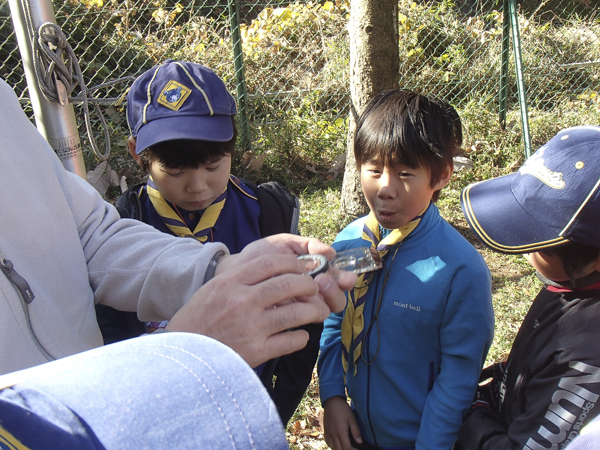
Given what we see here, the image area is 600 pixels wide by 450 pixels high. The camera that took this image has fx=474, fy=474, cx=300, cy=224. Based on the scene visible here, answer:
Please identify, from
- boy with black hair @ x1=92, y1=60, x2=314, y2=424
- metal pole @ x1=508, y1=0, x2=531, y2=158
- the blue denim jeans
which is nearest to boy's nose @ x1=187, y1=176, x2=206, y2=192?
boy with black hair @ x1=92, y1=60, x2=314, y2=424

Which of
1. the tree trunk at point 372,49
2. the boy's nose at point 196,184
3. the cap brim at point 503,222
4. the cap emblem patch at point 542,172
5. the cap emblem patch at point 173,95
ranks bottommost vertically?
the cap brim at point 503,222

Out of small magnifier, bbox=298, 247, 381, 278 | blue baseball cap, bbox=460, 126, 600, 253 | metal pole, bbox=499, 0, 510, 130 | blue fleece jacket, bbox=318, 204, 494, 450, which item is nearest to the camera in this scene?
small magnifier, bbox=298, 247, 381, 278

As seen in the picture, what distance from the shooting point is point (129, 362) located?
1.81 feet

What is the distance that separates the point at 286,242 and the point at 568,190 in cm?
86

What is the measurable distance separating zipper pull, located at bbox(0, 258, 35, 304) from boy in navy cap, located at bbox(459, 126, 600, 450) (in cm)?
134

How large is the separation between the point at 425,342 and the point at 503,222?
1.61 feet

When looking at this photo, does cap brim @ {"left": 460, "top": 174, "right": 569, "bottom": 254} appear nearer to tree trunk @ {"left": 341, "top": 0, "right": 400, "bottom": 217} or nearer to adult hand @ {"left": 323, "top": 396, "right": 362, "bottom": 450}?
adult hand @ {"left": 323, "top": 396, "right": 362, "bottom": 450}

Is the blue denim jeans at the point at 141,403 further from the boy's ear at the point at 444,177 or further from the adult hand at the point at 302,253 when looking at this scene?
the boy's ear at the point at 444,177

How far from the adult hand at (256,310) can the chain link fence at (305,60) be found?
173 inches

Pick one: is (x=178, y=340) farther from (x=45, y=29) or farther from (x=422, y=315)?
(x=45, y=29)

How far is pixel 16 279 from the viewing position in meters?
1.08

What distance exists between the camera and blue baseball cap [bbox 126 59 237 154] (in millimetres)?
1835

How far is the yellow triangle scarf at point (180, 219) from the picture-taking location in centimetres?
191

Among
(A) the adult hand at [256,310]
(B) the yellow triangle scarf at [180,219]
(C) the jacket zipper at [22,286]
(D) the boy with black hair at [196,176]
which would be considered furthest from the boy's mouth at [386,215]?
(C) the jacket zipper at [22,286]
